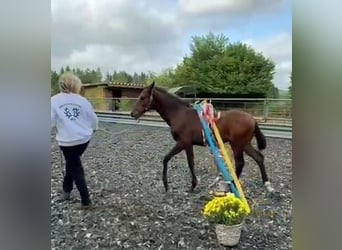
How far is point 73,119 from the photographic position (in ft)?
4.88

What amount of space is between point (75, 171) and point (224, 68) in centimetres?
68

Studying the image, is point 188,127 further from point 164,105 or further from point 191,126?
point 164,105

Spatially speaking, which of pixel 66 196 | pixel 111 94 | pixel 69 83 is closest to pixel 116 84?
pixel 111 94

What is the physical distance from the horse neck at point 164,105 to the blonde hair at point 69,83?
0.29m

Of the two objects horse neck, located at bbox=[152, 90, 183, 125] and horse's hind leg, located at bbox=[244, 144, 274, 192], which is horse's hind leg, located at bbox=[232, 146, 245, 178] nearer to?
horse's hind leg, located at bbox=[244, 144, 274, 192]

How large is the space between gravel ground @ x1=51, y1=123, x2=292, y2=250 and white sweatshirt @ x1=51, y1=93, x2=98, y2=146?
0.15 ft

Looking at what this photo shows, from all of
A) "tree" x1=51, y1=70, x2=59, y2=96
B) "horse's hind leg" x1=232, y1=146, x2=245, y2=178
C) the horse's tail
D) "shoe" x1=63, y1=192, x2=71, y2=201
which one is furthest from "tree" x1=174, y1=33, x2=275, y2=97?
"shoe" x1=63, y1=192, x2=71, y2=201

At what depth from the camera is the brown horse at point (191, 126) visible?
4.96 ft
